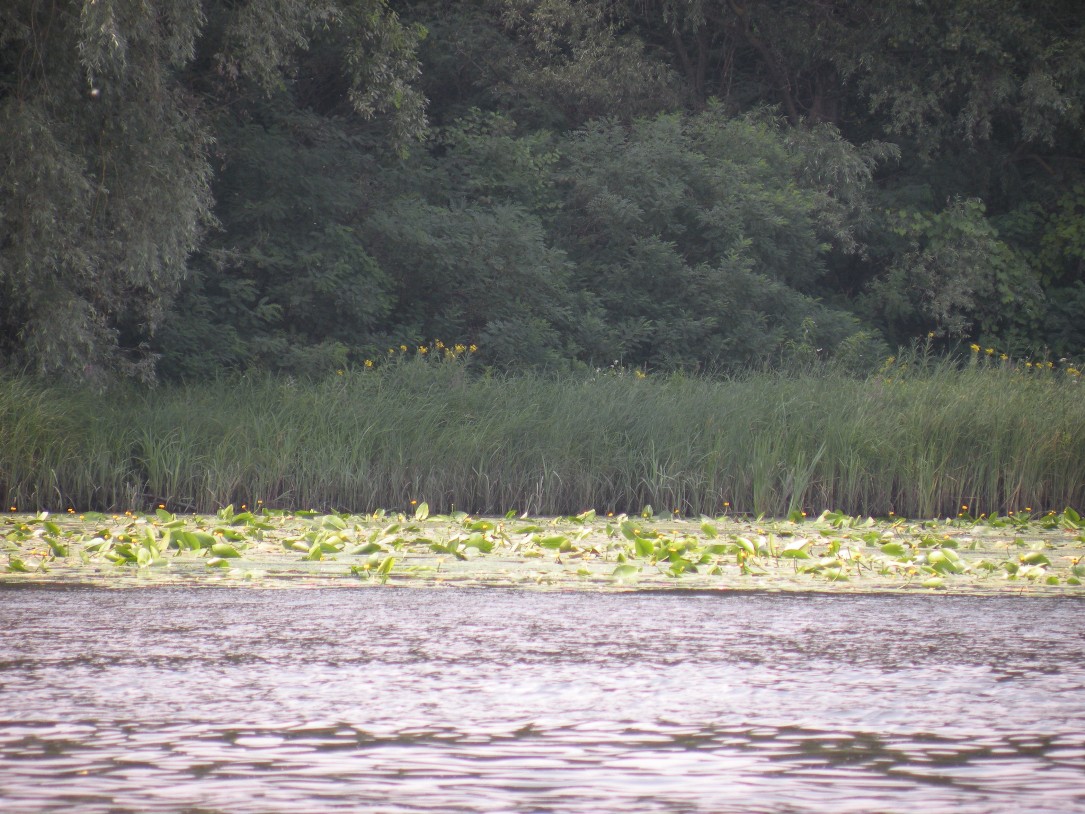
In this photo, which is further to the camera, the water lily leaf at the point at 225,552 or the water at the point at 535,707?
the water lily leaf at the point at 225,552

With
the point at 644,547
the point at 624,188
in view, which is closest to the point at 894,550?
the point at 644,547

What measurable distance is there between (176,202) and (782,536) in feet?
21.1

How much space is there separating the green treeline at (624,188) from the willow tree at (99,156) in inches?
7.5

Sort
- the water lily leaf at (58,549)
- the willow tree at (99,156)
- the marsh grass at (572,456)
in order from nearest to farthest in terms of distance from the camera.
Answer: the water lily leaf at (58,549) → the marsh grass at (572,456) → the willow tree at (99,156)

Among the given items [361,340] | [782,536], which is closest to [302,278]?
[361,340]

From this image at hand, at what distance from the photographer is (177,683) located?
142 inches

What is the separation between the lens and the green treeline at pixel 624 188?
1669cm

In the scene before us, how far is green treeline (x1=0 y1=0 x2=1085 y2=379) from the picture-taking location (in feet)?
54.7

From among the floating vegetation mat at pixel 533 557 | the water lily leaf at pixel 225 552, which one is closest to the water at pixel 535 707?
the floating vegetation mat at pixel 533 557

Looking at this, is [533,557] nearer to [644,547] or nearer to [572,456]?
[644,547]

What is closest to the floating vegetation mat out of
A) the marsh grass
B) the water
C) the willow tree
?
the water

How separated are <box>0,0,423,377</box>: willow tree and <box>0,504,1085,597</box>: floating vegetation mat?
11.7ft

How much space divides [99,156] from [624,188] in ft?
30.7

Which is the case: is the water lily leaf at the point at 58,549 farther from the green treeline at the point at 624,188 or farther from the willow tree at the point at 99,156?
the green treeline at the point at 624,188
